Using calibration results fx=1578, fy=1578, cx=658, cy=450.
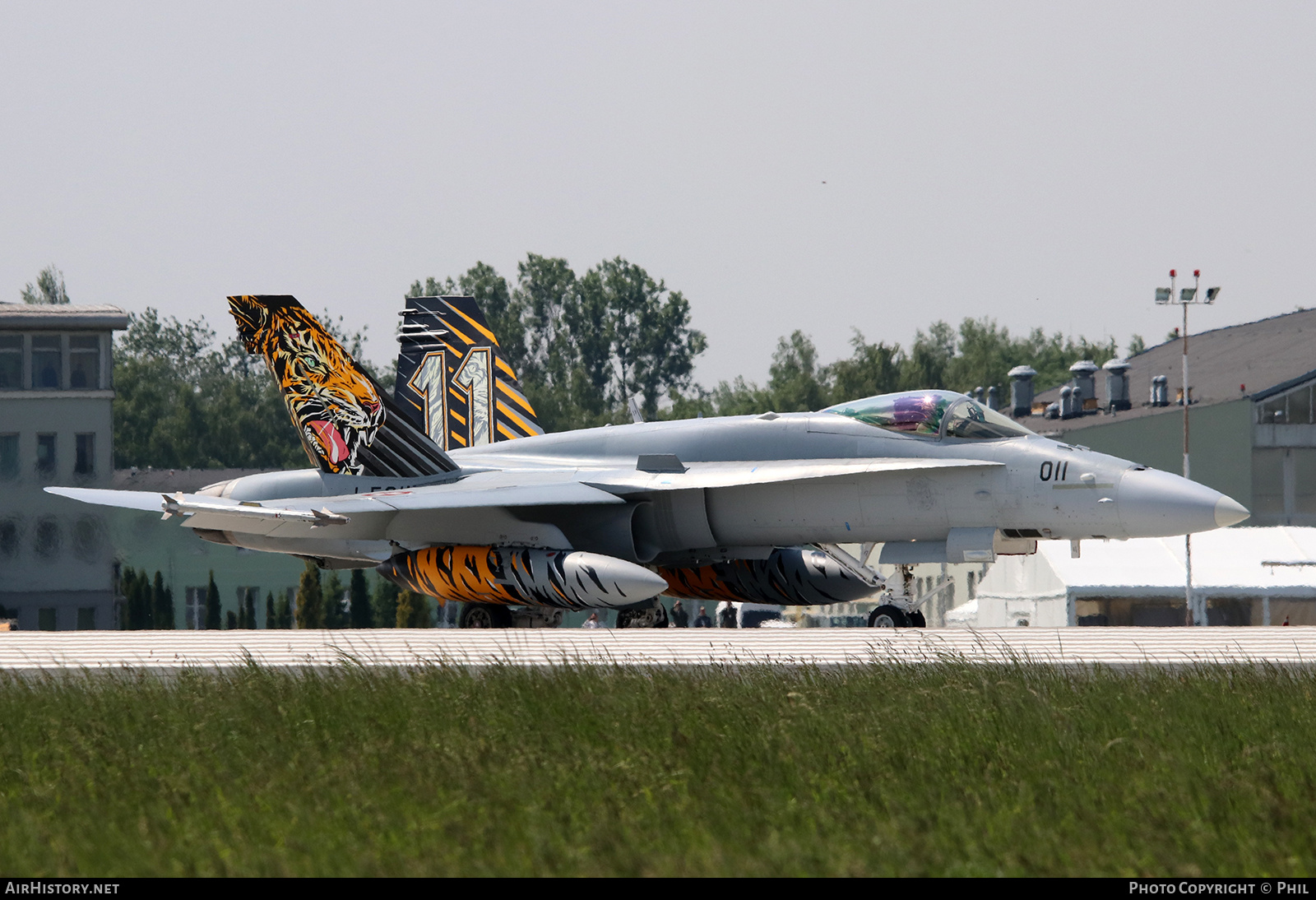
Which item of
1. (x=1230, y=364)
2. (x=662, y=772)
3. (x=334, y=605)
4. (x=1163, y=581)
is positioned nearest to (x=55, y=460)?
(x=334, y=605)

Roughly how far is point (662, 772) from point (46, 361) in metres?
37.2

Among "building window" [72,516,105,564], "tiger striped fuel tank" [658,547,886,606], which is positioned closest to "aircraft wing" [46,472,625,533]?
"tiger striped fuel tank" [658,547,886,606]

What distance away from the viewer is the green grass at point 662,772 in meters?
6.37

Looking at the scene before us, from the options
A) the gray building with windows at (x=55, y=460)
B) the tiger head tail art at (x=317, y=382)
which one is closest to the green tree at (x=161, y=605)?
the gray building with windows at (x=55, y=460)

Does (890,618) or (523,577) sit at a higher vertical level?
(523,577)

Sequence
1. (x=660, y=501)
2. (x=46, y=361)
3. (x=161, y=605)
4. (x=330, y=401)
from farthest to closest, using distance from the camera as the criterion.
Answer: (x=161, y=605), (x=46, y=361), (x=330, y=401), (x=660, y=501)

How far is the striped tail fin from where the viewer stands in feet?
85.0

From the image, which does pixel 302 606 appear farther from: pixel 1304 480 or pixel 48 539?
pixel 1304 480

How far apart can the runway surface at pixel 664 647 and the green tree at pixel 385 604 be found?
108ft

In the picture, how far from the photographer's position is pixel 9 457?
4081 cm

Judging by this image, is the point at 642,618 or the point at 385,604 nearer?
the point at 642,618

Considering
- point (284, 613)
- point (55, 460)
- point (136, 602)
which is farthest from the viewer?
point (284, 613)

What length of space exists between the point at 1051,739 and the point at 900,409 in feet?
29.9

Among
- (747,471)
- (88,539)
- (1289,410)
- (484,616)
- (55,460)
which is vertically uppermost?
(1289,410)
